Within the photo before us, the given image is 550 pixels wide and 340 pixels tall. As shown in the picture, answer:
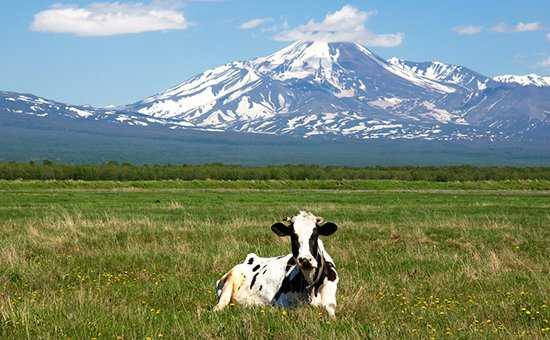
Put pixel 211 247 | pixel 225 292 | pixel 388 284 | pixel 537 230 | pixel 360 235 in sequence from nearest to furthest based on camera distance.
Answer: pixel 225 292
pixel 388 284
pixel 211 247
pixel 360 235
pixel 537 230

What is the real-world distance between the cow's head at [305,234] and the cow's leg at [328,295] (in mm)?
368

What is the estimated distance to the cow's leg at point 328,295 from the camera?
35.6ft

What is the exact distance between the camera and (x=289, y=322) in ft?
31.7

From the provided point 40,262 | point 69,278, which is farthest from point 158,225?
point 69,278

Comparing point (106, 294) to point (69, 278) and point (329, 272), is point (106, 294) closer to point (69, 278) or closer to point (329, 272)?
point (69, 278)

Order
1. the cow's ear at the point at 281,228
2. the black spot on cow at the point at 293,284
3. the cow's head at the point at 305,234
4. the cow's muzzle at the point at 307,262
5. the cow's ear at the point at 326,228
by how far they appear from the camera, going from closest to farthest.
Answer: the cow's muzzle at the point at 307,262 → the cow's head at the point at 305,234 → the black spot on cow at the point at 293,284 → the cow's ear at the point at 326,228 → the cow's ear at the point at 281,228

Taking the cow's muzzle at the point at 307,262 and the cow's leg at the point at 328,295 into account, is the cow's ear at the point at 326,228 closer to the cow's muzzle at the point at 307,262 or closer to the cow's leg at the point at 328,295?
the cow's leg at the point at 328,295

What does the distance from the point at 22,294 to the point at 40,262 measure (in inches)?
140

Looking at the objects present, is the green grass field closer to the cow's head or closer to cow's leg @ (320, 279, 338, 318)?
cow's leg @ (320, 279, 338, 318)

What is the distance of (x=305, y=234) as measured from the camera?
1095cm

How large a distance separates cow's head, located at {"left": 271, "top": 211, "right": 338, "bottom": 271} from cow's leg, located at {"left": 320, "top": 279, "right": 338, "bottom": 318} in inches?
14.5

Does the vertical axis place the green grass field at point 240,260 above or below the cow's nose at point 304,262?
below

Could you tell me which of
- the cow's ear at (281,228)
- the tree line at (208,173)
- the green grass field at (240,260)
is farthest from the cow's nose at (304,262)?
the tree line at (208,173)

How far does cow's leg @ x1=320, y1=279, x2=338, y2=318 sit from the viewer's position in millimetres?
10848
